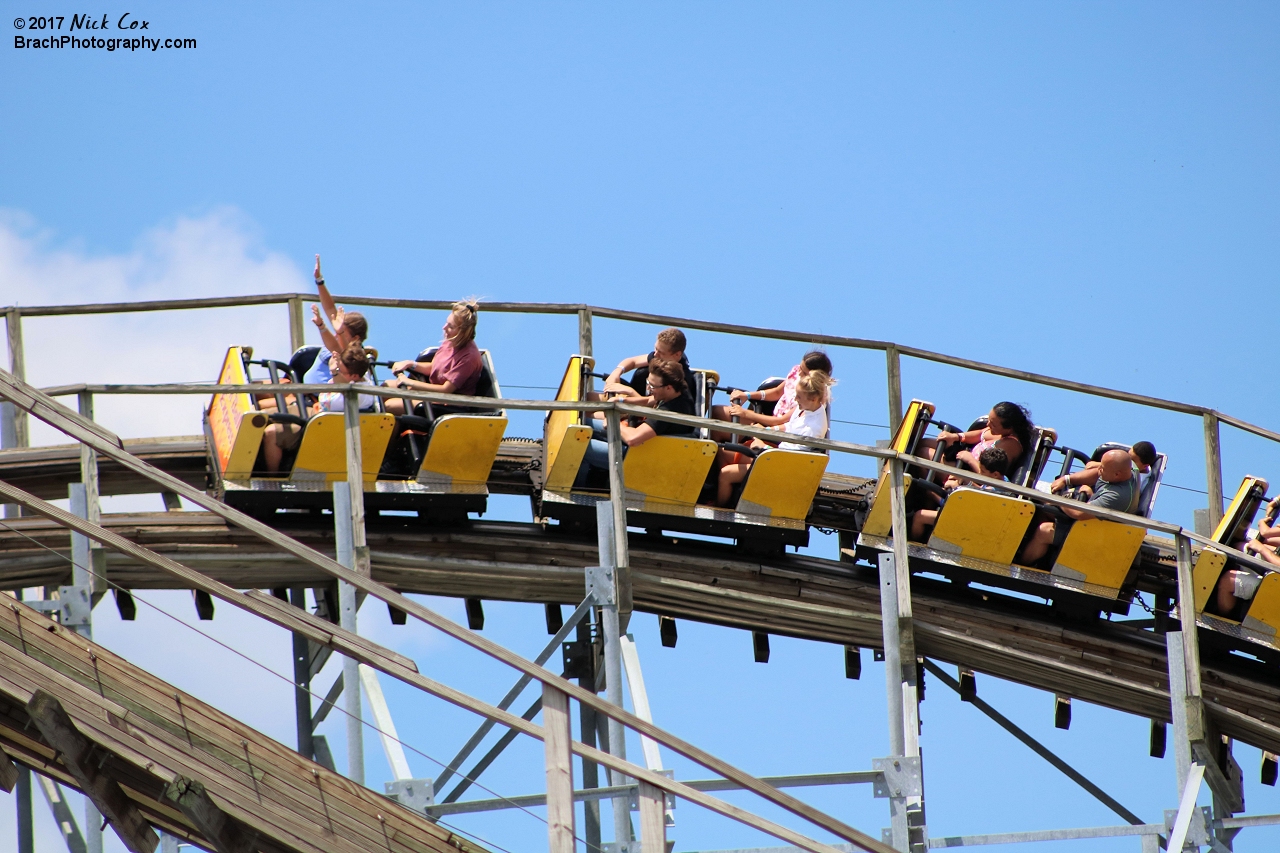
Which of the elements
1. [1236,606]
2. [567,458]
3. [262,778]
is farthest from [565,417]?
[262,778]

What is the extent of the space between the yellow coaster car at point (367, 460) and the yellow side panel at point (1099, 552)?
3146 millimetres

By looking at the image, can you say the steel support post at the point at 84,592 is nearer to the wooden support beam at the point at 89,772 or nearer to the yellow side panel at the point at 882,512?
the wooden support beam at the point at 89,772

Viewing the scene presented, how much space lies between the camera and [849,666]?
11312mm

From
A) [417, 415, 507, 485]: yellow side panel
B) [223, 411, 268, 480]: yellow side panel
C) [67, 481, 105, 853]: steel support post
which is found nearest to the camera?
[67, 481, 105, 853]: steel support post

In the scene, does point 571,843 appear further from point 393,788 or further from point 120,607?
point 120,607

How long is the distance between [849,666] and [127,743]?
6.48m

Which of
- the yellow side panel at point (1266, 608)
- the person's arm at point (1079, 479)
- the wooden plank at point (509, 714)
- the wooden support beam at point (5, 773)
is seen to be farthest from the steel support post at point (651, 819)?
the yellow side panel at point (1266, 608)

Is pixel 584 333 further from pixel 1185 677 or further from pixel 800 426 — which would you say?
pixel 1185 677

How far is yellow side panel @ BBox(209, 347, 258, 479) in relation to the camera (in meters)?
9.26

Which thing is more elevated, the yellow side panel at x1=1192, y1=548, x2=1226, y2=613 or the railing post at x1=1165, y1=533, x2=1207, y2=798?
the yellow side panel at x1=1192, y1=548, x2=1226, y2=613

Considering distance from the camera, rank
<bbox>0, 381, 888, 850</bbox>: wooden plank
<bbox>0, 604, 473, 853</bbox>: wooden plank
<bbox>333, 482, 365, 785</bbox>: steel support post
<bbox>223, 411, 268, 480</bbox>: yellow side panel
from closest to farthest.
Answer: <bbox>0, 381, 888, 850</bbox>: wooden plank, <bbox>0, 604, 473, 853</bbox>: wooden plank, <bbox>333, 482, 365, 785</bbox>: steel support post, <bbox>223, 411, 268, 480</bbox>: yellow side panel

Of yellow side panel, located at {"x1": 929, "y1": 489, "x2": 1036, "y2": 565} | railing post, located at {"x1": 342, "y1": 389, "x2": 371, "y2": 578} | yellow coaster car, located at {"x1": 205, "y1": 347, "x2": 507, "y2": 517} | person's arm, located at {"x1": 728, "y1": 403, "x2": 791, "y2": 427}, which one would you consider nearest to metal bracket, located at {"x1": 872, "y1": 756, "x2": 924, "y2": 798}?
yellow side panel, located at {"x1": 929, "y1": 489, "x2": 1036, "y2": 565}

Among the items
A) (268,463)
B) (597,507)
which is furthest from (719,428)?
(268,463)

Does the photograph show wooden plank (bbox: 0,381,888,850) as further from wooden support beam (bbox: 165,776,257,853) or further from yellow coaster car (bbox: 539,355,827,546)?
yellow coaster car (bbox: 539,355,827,546)
